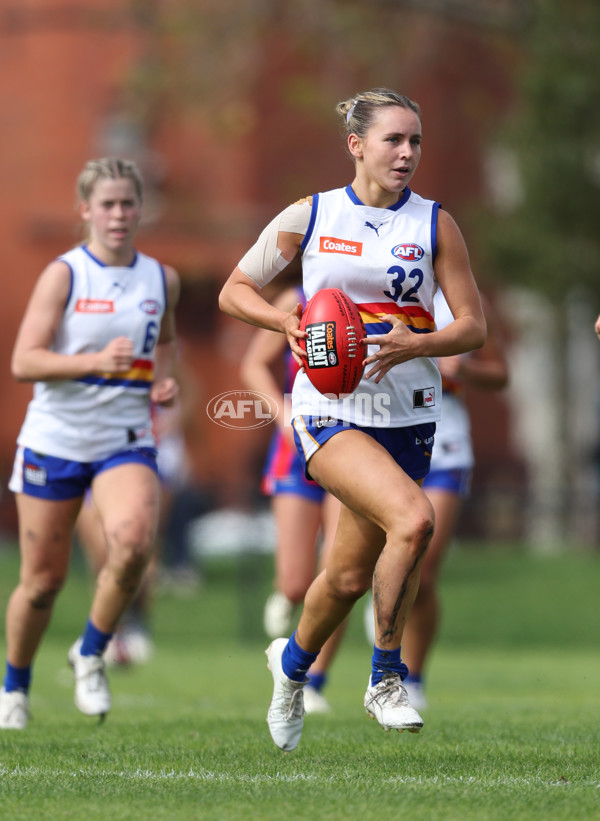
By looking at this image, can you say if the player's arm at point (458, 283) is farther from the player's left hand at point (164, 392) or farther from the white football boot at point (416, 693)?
the white football boot at point (416, 693)

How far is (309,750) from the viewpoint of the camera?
5527 mm

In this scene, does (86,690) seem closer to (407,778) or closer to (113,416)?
(113,416)

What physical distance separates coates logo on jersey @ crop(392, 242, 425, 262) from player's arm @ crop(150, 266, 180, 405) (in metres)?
1.76

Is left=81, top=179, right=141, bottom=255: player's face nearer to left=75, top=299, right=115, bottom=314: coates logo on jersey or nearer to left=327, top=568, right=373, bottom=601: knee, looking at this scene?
left=75, top=299, right=115, bottom=314: coates logo on jersey

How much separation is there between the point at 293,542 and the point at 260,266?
2.46 metres

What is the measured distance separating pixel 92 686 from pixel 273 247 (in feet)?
7.55

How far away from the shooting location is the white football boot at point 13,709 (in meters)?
6.46

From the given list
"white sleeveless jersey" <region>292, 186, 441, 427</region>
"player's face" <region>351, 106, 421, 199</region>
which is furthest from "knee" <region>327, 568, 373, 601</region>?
"player's face" <region>351, 106, 421, 199</region>

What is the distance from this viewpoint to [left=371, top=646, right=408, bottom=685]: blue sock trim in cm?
496

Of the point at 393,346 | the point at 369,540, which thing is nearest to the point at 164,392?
the point at 369,540

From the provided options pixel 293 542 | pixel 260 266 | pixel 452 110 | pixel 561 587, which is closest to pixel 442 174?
pixel 452 110

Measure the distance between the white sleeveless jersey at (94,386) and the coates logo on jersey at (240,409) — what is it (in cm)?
38

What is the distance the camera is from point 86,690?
20.7 feet

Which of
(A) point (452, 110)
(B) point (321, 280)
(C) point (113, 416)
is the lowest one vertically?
(C) point (113, 416)
